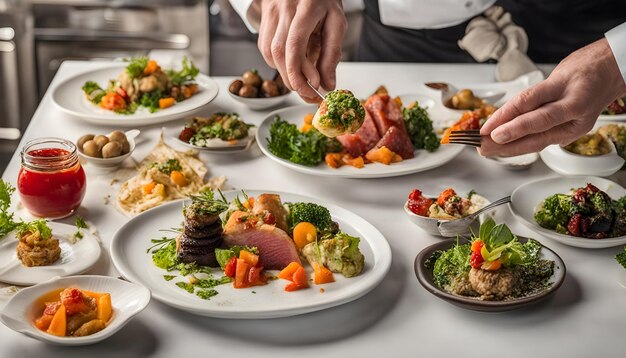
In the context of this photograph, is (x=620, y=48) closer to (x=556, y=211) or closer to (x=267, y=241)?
(x=556, y=211)

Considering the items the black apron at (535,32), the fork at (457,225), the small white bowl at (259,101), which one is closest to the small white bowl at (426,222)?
the fork at (457,225)

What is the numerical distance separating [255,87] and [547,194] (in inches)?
46.2

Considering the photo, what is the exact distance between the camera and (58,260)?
6.44 ft

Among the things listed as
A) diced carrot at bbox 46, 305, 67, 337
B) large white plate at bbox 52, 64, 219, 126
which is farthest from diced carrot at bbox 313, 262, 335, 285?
large white plate at bbox 52, 64, 219, 126

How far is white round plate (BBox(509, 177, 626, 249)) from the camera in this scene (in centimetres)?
211

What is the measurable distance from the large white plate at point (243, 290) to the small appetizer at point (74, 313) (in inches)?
4.9

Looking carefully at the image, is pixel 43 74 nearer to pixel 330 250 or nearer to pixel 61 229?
pixel 61 229

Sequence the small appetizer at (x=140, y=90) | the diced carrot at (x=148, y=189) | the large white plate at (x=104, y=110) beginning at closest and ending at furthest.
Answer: the diced carrot at (x=148, y=189) < the large white plate at (x=104, y=110) < the small appetizer at (x=140, y=90)

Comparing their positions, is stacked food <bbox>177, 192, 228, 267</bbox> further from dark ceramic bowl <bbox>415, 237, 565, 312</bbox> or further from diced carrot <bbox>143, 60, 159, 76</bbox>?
diced carrot <bbox>143, 60, 159, 76</bbox>

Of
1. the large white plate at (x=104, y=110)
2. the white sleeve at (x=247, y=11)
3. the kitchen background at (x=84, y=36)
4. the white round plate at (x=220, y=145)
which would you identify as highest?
the white sleeve at (x=247, y=11)

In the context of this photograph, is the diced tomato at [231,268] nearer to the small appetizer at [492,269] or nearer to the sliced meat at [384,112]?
the small appetizer at [492,269]

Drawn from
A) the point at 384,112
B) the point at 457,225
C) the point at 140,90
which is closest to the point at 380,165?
the point at 384,112

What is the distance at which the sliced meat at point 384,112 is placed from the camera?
2.62 meters

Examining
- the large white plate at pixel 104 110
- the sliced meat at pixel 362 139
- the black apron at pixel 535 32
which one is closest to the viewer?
the sliced meat at pixel 362 139
